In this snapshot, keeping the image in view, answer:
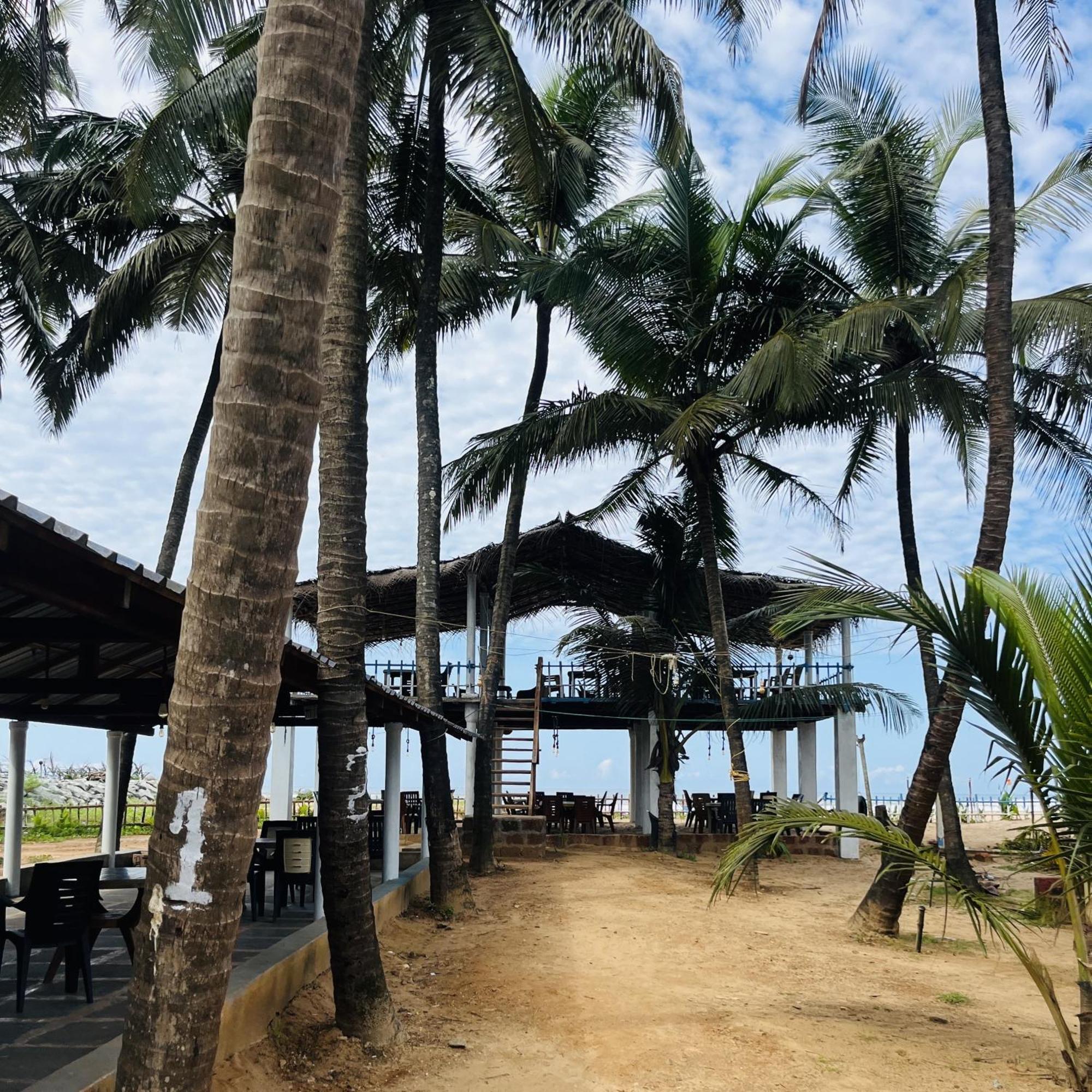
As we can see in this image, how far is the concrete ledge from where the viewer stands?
15.5 feet

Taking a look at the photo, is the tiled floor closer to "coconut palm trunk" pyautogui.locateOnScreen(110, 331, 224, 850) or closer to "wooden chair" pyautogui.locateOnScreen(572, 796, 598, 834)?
"coconut palm trunk" pyautogui.locateOnScreen(110, 331, 224, 850)

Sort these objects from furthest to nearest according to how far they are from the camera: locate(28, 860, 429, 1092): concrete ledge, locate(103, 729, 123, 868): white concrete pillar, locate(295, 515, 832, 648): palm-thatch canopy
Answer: locate(295, 515, 832, 648): palm-thatch canopy
locate(103, 729, 123, 868): white concrete pillar
locate(28, 860, 429, 1092): concrete ledge

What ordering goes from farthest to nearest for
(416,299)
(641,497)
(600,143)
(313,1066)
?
(641,497) → (600,143) → (416,299) → (313,1066)

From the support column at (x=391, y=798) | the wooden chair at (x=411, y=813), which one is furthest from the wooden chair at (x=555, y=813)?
the support column at (x=391, y=798)

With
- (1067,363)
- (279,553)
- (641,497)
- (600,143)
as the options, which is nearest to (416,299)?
(600,143)

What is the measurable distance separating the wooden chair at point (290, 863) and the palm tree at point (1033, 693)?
5.83 meters

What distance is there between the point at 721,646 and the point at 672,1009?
7944 millimetres

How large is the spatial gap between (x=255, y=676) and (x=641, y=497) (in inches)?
647

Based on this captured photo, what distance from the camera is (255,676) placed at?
12.4 ft

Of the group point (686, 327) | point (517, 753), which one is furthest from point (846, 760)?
point (686, 327)

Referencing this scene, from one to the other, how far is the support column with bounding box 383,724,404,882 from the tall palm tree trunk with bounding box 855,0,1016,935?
549 cm

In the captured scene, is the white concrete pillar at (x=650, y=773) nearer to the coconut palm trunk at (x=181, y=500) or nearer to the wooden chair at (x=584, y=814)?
the wooden chair at (x=584, y=814)

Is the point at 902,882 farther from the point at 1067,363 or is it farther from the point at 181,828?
the point at 181,828

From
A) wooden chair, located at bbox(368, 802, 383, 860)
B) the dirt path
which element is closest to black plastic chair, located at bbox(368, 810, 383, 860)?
wooden chair, located at bbox(368, 802, 383, 860)
